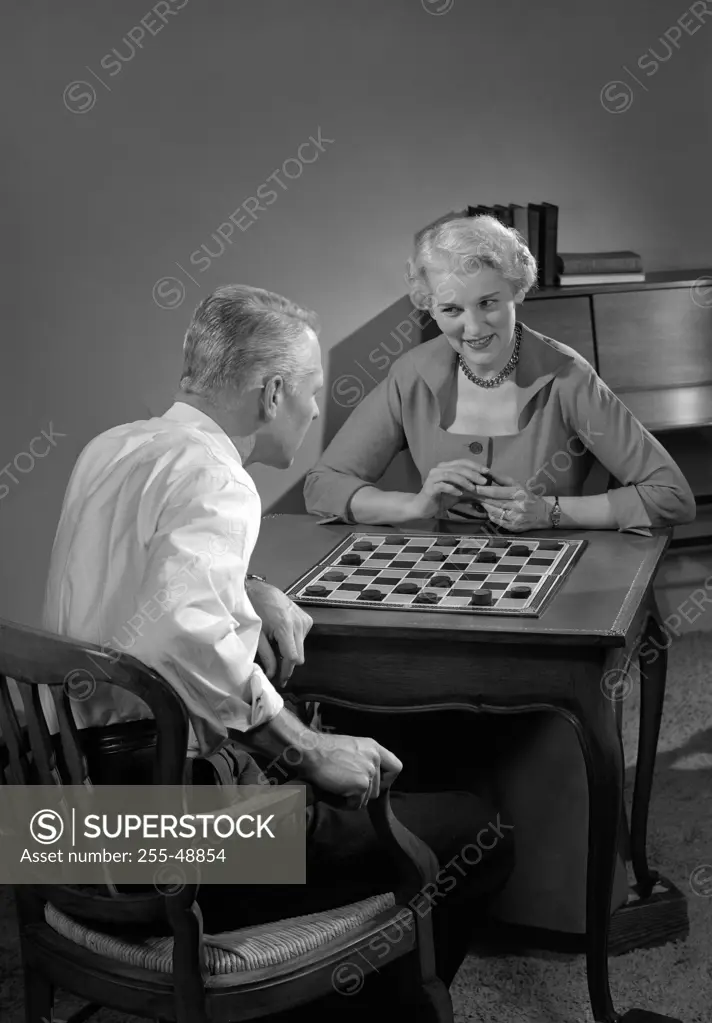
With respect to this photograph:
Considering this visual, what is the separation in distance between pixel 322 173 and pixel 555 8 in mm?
1175

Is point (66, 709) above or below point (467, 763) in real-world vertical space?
above

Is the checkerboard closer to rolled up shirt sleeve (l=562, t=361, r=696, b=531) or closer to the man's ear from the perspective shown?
rolled up shirt sleeve (l=562, t=361, r=696, b=531)

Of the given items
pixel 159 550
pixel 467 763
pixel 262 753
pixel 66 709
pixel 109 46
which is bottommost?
pixel 467 763

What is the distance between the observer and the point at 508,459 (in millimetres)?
3148

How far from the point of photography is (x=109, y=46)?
4141 mm

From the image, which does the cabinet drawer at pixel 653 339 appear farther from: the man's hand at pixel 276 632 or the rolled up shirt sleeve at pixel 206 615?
the rolled up shirt sleeve at pixel 206 615

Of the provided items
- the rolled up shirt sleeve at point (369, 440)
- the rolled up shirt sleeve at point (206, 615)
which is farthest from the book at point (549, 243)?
the rolled up shirt sleeve at point (206, 615)

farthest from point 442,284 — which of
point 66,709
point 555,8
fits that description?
point 555,8

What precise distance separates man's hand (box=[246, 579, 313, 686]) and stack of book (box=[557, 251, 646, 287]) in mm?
2749

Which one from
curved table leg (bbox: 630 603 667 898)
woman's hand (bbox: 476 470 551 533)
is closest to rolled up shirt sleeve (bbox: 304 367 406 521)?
woman's hand (bbox: 476 470 551 533)

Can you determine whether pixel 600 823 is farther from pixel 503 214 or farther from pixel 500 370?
pixel 503 214

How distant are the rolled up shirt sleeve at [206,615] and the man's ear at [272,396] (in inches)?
11.6

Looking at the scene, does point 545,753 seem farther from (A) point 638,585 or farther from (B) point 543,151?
(B) point 543,151

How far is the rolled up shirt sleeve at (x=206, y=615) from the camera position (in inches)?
Answer: 65.7
